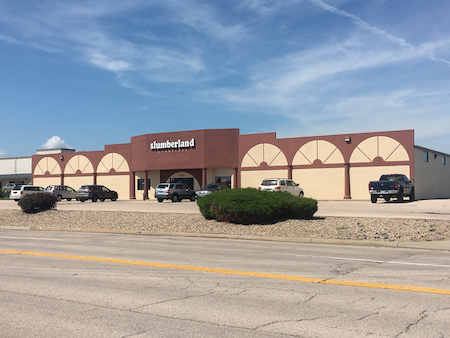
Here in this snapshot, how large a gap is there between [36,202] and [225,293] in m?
19.2

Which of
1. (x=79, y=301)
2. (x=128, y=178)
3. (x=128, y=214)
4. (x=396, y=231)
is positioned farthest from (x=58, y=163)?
(x=79, y=301)

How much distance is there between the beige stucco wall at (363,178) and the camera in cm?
3675

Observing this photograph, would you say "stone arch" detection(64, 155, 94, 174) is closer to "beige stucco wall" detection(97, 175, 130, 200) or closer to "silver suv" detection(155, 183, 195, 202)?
"beige stucco wall" detection(97, 175, 130, 200)

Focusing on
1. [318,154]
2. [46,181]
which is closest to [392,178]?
[318,154]

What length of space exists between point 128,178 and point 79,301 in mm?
43189

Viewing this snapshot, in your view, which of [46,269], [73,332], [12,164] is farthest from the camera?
[12,164]

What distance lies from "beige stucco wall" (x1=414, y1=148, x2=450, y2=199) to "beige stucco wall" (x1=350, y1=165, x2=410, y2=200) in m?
2.61

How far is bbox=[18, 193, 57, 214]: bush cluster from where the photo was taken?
76.7ft

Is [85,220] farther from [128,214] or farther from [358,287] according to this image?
[358,287]

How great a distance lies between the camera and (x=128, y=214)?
22.4 meters

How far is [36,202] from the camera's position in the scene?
23688mm

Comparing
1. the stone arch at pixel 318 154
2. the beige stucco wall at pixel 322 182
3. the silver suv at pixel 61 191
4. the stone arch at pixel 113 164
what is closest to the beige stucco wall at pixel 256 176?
the beige stucco wall at pixel 322 182

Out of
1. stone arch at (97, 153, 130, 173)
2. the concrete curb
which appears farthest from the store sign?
the concrete curb

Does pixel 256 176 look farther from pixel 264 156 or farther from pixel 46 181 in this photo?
pixel 46 181
